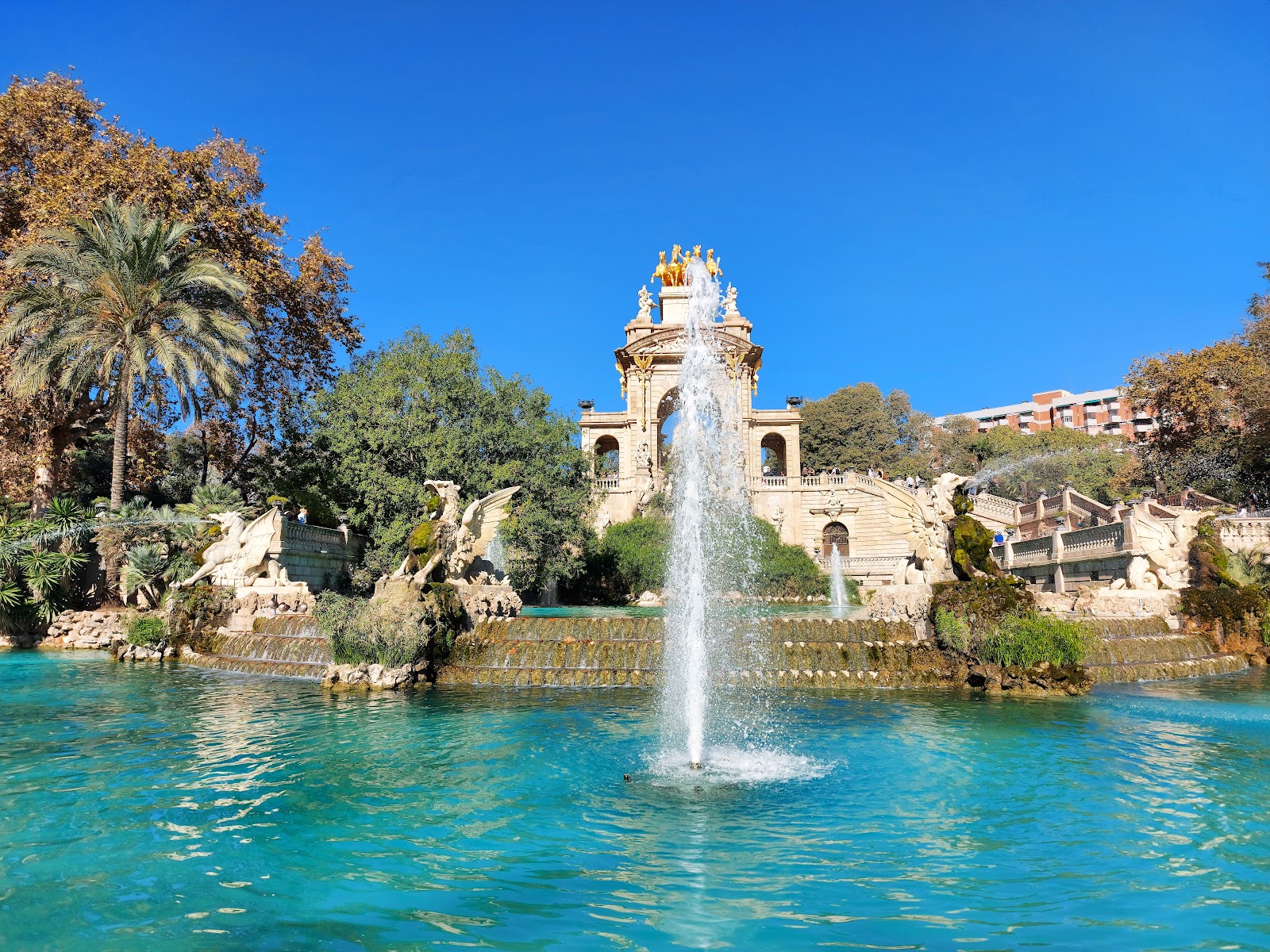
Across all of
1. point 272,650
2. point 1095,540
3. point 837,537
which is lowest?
point 272,650

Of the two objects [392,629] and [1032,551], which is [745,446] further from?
[392,629]

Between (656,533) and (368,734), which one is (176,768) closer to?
(368,734)

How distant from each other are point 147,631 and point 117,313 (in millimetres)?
9270

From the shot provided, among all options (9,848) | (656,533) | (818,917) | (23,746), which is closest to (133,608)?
(23,746)

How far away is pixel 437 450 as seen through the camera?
22.7m

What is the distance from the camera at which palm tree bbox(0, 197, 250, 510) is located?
817 inches

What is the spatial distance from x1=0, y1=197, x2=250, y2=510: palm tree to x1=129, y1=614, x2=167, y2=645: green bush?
4885mm

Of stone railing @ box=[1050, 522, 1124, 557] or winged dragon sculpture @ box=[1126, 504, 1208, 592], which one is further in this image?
stone railing @ box=[1050, 522, 1124, 557]

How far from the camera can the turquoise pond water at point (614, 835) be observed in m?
4.63

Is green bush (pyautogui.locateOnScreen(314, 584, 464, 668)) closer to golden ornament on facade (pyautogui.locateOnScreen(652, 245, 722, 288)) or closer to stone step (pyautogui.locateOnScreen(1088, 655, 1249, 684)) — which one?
stone step (pyautogui.locateOnScreen(1088, 655, 1249, 684))

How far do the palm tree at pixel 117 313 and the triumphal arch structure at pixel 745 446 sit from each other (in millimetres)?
19652

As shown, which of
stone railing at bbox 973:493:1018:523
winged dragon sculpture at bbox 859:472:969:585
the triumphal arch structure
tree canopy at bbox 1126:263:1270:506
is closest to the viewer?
winged dragon sculpture at bbox 859:472:969:585

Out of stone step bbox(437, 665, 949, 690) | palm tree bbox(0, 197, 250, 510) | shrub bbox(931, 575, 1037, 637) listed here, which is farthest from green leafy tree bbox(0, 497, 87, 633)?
shrub bbox(931, 575, 1037, 637)

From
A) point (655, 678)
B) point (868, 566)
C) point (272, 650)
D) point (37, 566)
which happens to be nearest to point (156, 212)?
point (37, 566)
